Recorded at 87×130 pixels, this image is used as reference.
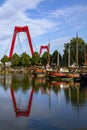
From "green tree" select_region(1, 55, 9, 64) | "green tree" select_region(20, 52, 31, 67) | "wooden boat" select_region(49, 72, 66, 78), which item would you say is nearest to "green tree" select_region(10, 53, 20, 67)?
"green tree" select_region(1, 55, 9, 64)

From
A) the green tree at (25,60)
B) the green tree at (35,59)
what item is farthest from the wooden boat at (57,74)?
the green tree at (25,60)

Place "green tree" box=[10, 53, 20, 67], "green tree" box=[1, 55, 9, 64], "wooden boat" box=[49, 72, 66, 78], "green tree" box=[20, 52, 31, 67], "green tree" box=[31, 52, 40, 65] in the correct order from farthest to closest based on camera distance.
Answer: "green tree" box=[1, 55, 9, 64] < "green tree" box=[10, 53, 20, 67] < "green tree" box=[20, 52, 31, 67] < "green tree" box=[31, 52, 40, 65] < "wooden boat" box=[49, 72, 66, 78]

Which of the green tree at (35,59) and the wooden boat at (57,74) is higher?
the green tree at (35,59)

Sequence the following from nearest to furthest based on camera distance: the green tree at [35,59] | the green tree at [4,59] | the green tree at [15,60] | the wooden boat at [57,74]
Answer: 1. the wooden boat at [57,74]
2. the green tree at [35,59]
3. the green tree at [15,60]
4. the green tree at [4,59]

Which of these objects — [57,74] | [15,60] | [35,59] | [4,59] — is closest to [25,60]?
[35,59]

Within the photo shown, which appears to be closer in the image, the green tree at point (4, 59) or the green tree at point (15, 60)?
the green tree at point (15, 60)

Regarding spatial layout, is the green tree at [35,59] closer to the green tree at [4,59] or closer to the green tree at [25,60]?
the green tree at [25,60]

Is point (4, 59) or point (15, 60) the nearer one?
point (15, 60)

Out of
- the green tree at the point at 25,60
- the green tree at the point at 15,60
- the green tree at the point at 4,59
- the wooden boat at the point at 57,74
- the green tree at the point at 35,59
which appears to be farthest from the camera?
the green tree at the point at 4,59

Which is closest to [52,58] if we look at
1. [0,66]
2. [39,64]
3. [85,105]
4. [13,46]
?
[39,64]

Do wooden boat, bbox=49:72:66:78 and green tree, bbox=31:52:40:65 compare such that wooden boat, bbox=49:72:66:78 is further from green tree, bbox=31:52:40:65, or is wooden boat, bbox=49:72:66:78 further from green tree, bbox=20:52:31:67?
green tree, bbox=20:52:31:67

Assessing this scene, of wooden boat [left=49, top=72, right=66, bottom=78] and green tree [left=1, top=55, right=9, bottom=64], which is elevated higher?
green tree [left=1, top=55, right=9, bottom=64]

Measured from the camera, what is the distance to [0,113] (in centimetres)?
2097

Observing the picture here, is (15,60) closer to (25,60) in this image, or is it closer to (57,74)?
(25,60)
